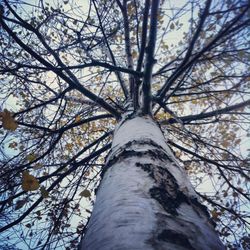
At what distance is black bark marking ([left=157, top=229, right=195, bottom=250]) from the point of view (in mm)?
761

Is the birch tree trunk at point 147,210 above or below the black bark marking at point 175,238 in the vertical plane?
above

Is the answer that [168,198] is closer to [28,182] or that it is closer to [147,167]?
[147,167]

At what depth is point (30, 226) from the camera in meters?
3.27

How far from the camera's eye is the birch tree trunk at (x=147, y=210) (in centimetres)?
77

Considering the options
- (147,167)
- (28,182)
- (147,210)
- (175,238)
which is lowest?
(175,238)

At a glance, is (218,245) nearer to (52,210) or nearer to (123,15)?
(52,210)

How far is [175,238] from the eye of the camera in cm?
78

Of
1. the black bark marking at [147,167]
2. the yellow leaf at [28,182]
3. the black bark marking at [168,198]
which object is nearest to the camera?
the black bark marking at [168,198]

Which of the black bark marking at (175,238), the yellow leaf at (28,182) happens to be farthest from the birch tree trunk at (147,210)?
the yellow leaf at (28,182)

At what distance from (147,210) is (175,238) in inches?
5.9

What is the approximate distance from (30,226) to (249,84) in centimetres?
318

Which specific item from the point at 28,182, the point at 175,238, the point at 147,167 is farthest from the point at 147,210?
the point at 28,182

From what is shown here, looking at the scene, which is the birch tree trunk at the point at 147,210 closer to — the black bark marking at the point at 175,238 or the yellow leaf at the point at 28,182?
the black bark marking at the point at 175,238

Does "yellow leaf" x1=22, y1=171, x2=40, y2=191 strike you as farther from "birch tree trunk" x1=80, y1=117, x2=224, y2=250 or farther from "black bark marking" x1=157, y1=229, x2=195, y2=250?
"black bark marking" x1=157, y1=229, x2=195, y2=250
